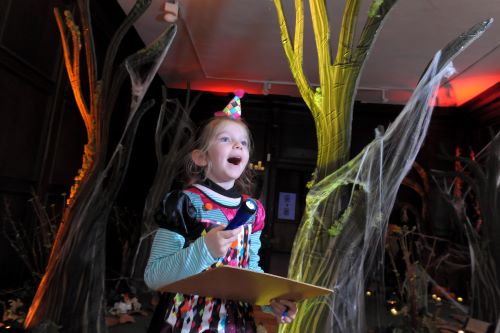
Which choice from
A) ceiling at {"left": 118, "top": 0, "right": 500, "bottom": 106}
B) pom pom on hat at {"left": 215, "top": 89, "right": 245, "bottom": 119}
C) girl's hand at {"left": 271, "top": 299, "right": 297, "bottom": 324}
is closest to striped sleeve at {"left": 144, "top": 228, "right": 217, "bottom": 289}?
girl's hand at {"left": 271, "top": 299, "right": 297, "bottom": 324}

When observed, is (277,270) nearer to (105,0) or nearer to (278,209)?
(278,209)

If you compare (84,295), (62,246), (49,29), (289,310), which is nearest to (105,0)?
(49,29)

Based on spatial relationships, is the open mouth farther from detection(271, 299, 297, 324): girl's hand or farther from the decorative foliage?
the decorative foliage

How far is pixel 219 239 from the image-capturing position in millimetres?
Result: 581

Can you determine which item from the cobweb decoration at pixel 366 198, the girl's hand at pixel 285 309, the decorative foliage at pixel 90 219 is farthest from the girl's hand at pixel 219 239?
the decorative foliage at pixel 90 219

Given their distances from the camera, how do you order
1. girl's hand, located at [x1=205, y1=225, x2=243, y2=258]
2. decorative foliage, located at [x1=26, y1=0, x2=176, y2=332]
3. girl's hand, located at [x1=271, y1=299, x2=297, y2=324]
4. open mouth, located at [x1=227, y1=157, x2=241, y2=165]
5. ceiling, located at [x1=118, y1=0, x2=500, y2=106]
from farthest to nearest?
ceiling, located at [x1=118, y1=0, x2=500, y2=106] → decorative foliage, located at [x1=26, y1=0, x2=176, y2=332] → open mouth, located at [x1=227, y1=157, x2=241, y2=165] → girl's hand, located at [x1=271, y1=299, x2=297, y2=324] → girl's hand, located at [x1=205, y1=225, x2=243, y2=258]

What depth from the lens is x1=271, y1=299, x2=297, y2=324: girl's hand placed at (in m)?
0.68

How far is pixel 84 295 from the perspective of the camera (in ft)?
3.69

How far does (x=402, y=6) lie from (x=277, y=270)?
2.93 m

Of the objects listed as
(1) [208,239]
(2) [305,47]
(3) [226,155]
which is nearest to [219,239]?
(1) [208,239]

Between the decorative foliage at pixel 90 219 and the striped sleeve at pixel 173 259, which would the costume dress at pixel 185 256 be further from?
the decorative foliage at pixel 90 219

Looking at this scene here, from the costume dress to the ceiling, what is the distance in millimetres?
1405

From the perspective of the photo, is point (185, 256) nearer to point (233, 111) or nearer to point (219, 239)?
point (219, 239)

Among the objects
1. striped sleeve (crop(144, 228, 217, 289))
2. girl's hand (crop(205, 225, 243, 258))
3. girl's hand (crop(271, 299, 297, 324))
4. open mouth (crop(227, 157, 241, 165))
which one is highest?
open mouth (crop(227, 157, 241, 165))
